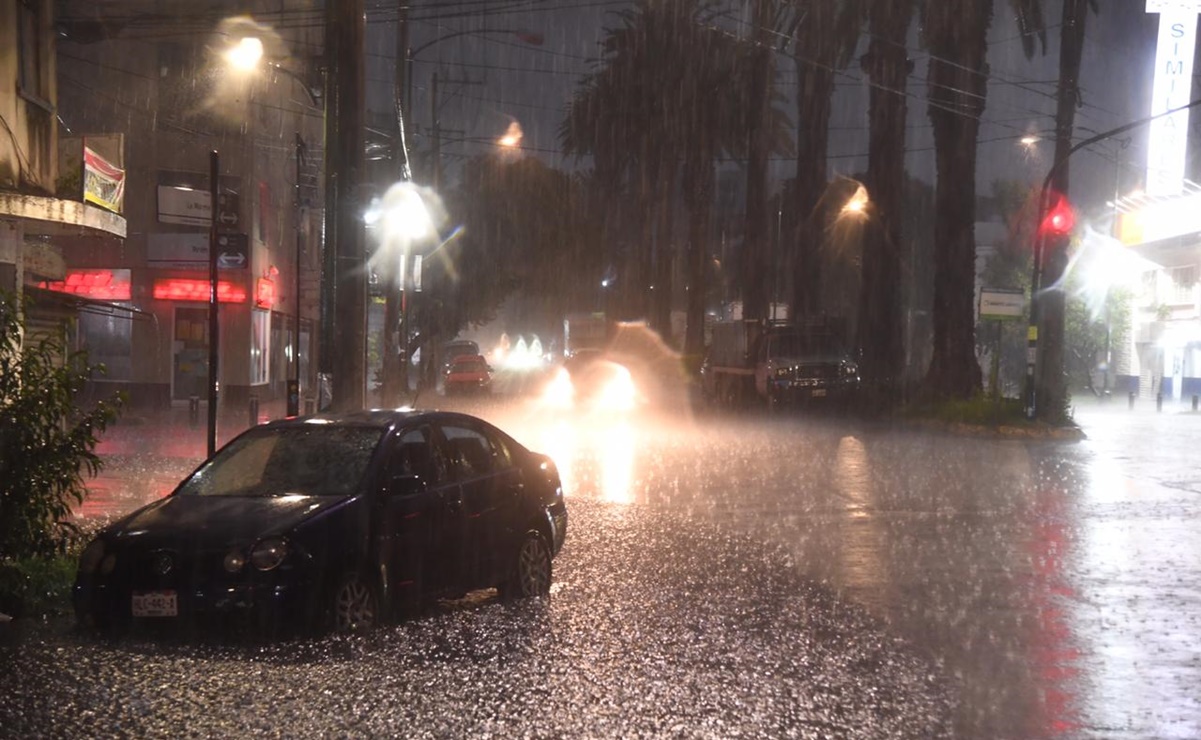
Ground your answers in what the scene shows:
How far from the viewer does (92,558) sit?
852 cm

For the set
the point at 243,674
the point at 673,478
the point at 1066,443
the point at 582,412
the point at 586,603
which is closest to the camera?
the point at 243,674

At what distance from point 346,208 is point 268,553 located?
875cm

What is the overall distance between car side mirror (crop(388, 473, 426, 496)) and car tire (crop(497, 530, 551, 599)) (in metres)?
1.38

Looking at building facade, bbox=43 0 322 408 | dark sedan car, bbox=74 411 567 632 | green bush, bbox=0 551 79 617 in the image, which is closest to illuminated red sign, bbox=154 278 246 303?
building facade, bbox=43 0 322 408

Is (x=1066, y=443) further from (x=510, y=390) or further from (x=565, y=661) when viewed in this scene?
(x=510, y=390)

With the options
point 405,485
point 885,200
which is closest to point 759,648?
point 405,485

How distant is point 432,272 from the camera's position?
62.2 m

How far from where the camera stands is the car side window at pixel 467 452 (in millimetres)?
9953

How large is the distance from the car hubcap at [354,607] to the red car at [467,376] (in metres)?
41.3

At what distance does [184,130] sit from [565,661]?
103 feet

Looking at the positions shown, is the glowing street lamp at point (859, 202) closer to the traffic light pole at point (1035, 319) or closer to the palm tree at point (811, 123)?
the palm tree at point (811, 123)

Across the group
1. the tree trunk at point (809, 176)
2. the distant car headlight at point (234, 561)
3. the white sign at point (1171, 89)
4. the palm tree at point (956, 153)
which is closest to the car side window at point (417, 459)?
the distant car headlight at point (234, 561)

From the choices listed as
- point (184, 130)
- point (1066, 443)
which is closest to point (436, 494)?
point (1066, 443)

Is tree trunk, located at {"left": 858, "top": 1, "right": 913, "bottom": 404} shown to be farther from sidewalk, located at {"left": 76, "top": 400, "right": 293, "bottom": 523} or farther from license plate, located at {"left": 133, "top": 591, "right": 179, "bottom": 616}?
license plate, located at {"left": 133, "top": 591, "right": 179, "bottom": 616}
